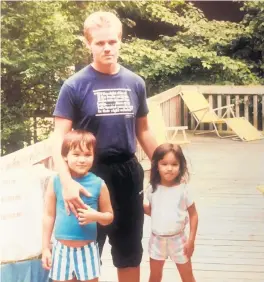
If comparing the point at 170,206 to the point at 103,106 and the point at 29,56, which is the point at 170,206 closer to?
the point at 103,106

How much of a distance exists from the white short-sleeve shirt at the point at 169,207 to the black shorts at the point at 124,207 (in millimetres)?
40

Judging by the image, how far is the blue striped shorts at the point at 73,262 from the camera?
1.29m

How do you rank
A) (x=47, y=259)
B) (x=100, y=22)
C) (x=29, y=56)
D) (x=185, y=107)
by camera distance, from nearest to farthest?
1. (x=100, y=22)
2. (x=47, y=259)
3. (x=29, y=56)
4. (x=185, y=107)

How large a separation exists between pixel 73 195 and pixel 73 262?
6.9 inches

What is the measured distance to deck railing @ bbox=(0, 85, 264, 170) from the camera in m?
1.59

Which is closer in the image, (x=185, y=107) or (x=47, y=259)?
(x=47, y=259)

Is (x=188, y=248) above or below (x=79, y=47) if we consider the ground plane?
below

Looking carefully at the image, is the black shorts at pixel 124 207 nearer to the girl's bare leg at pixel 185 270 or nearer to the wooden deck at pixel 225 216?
the girl's bare leg at pixel 185 270

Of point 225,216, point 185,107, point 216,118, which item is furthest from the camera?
point 185,107

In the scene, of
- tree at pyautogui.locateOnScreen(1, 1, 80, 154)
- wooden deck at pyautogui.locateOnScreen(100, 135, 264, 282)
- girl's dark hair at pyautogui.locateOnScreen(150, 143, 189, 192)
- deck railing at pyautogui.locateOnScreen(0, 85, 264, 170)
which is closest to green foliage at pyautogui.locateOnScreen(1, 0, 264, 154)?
tree at pyautogui.locateOnScreen(1, 1, 80, 154)

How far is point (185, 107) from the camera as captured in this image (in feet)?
14.0

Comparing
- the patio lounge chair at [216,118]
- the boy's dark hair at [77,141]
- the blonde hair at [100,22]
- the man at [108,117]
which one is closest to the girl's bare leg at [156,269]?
the man at [108,117]

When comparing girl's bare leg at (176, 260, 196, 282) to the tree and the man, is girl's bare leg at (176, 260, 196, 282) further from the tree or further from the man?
the tree

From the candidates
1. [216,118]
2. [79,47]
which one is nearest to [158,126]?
[79,47]
